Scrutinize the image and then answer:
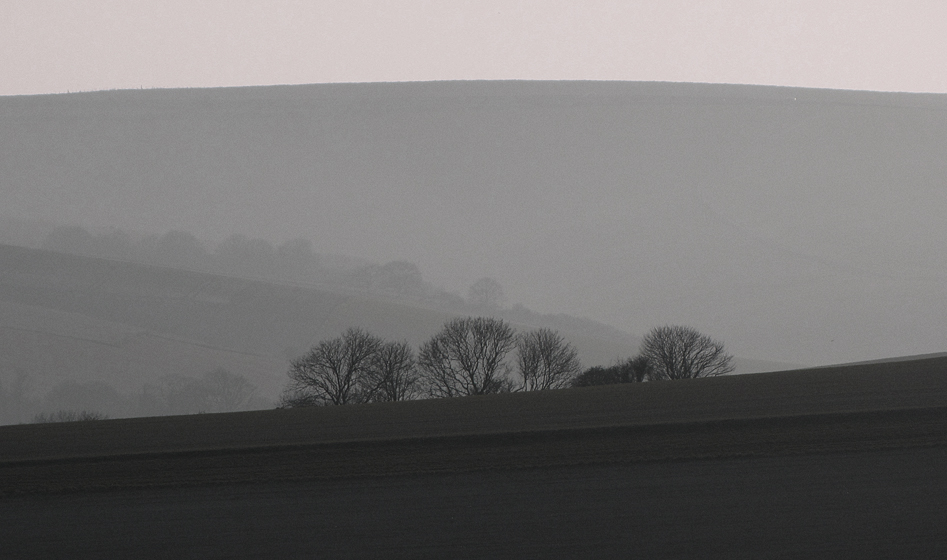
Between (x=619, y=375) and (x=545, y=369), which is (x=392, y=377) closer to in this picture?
(x=545, y=369)

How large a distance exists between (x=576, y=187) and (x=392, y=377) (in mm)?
80366

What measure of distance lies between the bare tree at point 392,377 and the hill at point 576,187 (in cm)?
4213

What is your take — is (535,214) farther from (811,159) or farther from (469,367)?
(469,367)

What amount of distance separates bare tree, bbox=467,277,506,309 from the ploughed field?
53.5 meters

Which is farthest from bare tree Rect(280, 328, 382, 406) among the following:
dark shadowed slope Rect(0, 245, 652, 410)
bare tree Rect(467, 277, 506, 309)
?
bare tree Rect(467, 277, 506, 309)

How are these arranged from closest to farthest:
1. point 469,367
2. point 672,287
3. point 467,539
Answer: point 467,539, point 469,367, point 672,287

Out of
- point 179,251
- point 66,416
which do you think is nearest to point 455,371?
point 66,416

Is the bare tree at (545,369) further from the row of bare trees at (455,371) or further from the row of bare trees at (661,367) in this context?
the row of bare trees at (661,367)

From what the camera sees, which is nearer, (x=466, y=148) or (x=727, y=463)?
(x=727, y=463)

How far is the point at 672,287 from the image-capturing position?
263ft

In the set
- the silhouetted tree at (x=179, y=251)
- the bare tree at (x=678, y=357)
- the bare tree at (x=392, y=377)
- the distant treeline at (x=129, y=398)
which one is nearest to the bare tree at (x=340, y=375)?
the bare tree at (x=392, y=377)

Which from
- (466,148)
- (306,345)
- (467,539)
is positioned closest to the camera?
(467,539)

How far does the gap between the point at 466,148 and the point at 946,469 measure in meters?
110

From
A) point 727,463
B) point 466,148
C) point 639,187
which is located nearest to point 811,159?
point 639,187
